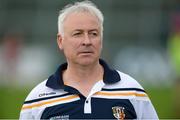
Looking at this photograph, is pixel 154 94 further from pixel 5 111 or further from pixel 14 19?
pixel 14 19

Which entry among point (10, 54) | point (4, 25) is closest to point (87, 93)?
point (10, 54)

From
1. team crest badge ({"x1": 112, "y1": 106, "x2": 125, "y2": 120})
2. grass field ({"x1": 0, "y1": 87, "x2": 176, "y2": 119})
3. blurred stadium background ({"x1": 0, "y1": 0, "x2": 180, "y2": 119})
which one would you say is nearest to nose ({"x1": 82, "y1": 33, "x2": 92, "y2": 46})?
team crest badge ({"x1": 112, "y1": 106, "x2": 125, "y2": 120})

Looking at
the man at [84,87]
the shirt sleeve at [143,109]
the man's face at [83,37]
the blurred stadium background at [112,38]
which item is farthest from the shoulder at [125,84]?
the blurred stadium background at [112,38]

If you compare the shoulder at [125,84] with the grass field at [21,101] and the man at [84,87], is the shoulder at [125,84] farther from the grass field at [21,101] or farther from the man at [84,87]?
the grass field at [21,101]

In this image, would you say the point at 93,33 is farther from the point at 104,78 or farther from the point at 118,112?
the point at 118,112

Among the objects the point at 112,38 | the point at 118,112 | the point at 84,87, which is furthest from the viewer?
the point at 112,38

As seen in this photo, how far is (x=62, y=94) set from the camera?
482cm

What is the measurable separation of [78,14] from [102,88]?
491mm

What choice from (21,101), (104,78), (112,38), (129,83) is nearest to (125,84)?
(129,83)

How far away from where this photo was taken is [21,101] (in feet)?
43.3

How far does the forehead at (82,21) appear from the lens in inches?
189

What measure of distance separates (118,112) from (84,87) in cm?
28

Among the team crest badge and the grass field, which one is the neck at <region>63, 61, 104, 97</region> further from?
the grass field

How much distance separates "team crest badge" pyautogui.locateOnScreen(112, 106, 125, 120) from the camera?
472cm
